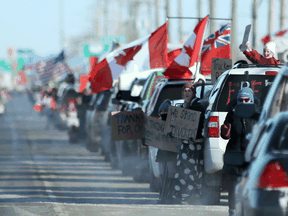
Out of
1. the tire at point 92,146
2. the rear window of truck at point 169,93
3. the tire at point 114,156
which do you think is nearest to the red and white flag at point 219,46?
the tire at point 114,156

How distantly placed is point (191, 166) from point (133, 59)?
558 cm

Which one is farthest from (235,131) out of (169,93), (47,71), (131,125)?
(47,71)

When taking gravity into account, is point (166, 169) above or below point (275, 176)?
below

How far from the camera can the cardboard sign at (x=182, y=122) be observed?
8227mm

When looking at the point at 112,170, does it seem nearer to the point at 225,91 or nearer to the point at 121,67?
the point at 121,67

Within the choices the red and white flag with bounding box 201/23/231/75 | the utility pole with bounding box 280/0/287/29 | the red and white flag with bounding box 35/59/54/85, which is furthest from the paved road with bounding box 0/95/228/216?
the red and white flag with bounding box 35/59/54/85

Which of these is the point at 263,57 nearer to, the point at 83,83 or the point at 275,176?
the point at 275,176

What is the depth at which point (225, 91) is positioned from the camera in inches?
310

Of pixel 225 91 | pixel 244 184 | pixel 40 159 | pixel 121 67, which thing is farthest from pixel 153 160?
pixel 40 159

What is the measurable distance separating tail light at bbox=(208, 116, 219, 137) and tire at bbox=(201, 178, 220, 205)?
61 centimetres

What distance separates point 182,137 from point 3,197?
123 inches

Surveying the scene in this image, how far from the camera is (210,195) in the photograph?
840 centimetres

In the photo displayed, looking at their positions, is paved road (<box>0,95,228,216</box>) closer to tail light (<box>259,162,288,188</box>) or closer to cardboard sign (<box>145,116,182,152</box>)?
cardboard sign (<box>145,116,182,152</box>)

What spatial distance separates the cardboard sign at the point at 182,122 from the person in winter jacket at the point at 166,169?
32 cm
